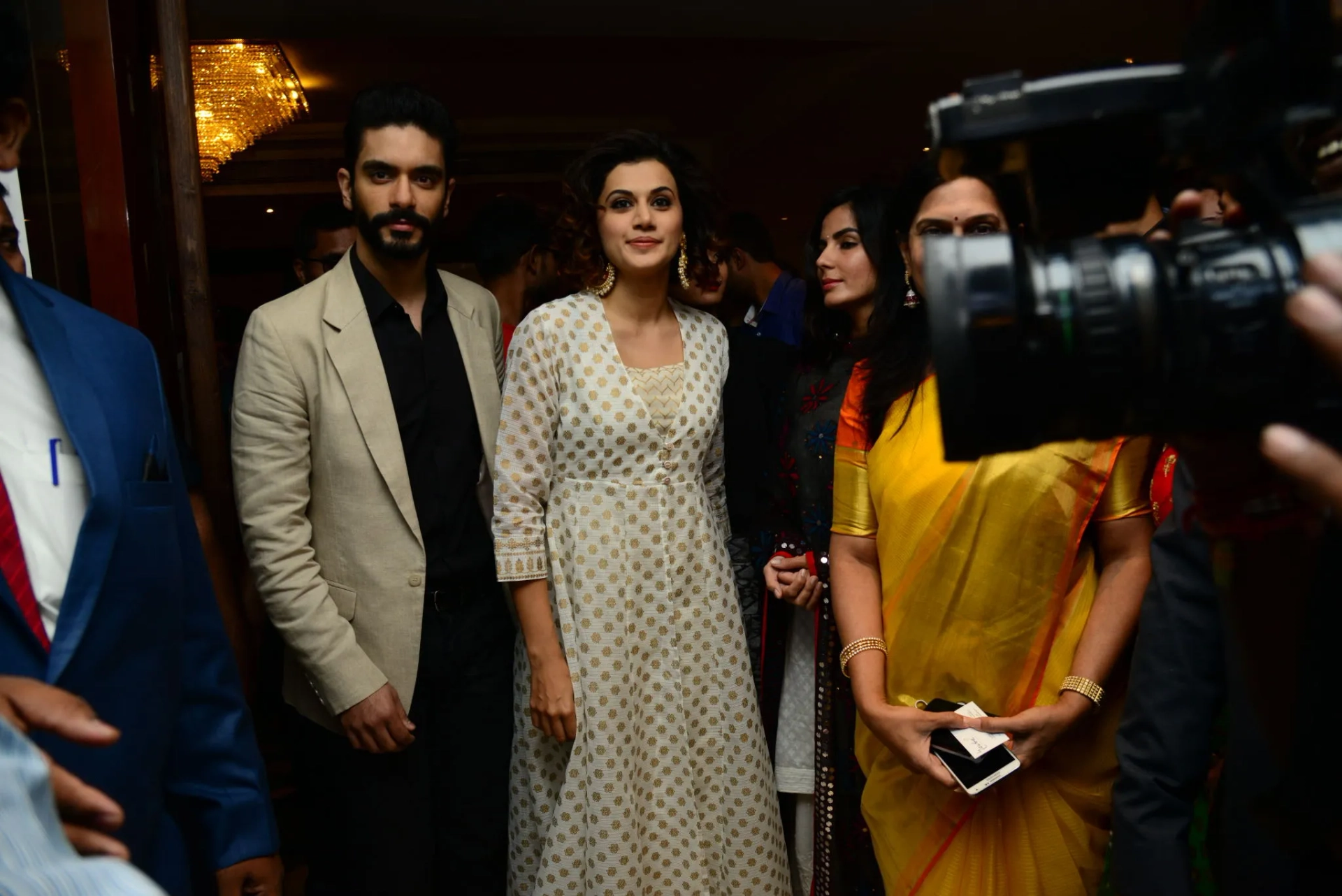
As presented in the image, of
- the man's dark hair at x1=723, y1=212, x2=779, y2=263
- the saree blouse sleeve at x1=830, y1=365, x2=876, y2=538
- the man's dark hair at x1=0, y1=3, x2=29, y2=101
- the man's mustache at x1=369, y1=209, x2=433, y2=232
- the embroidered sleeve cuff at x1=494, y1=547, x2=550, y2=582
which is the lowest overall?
the embroidered sleeve cuff at x1=494, y1=547, x2=550, y2=582

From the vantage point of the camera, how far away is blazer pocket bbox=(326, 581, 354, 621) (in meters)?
1.75

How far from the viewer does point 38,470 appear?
3.12ft

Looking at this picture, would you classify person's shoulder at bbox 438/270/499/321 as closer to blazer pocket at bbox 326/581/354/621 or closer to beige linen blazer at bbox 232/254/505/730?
beige linen blazer at bbox 232/254/505/730

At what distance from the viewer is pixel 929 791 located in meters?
1.48

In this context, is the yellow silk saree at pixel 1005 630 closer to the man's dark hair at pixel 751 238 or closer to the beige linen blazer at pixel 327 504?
the beige linen blazer at pixel 327 504

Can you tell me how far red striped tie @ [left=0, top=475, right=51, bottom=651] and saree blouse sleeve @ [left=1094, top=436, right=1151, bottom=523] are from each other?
1.26 metres

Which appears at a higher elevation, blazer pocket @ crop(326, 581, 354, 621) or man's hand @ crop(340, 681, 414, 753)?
blazer pocket @ crop(326, 581, 354, 621)

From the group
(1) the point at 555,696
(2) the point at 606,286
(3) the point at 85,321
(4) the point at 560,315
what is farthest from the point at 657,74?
(3) the point at 85,321

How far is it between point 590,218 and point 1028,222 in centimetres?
Answer: 115

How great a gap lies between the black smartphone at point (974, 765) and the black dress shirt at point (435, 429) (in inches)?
33.9

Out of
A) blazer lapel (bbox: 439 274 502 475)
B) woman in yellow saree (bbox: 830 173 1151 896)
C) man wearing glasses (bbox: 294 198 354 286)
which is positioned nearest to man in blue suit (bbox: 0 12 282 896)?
blazer lapel (bbox: 439 274 502 475)

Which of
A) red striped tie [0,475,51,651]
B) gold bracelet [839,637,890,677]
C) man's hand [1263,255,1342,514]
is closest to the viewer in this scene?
man's hand [1263,255,1342,514]

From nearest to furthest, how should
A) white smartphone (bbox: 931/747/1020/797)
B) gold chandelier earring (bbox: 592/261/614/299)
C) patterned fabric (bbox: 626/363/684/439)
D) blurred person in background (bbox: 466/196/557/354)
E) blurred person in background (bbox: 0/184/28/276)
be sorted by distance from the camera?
1. blurred person in background (bbox: 0/184/28/276)
2. white smartphone (bbox: 931/747/1020/797)
3. patterned fabric (bbox: 626/363/684/439)
4. gold chandelier earring (bbox: 592/261/614/299)
5. blurred person in background (bbox: 466/196/557/354)

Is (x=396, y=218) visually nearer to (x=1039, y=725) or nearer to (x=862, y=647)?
(x=862, y=647)
